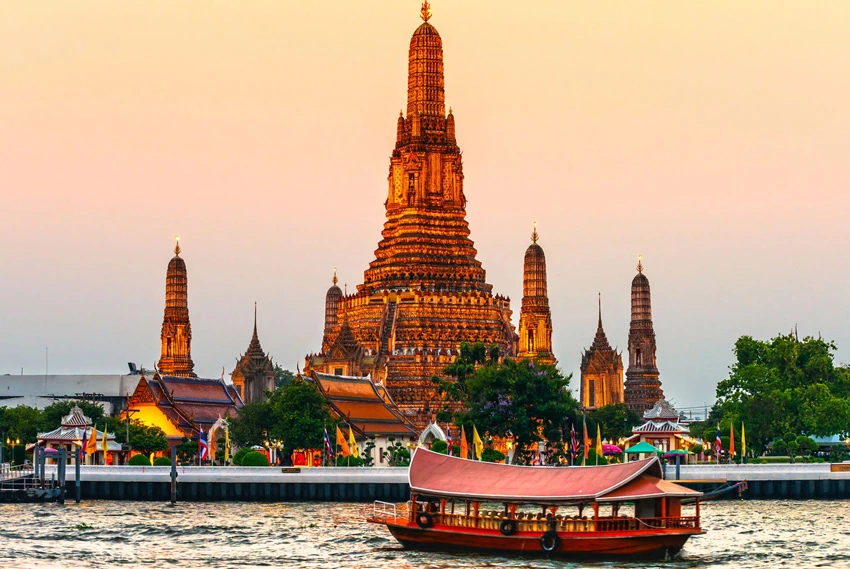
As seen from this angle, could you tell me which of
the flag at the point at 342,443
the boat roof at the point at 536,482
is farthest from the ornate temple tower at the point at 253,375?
the boat roof at the point at 536,482

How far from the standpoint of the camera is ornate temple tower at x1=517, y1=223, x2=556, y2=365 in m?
136

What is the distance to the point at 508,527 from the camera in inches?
2346

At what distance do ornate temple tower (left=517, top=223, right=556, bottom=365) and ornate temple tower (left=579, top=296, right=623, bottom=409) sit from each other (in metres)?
19.1

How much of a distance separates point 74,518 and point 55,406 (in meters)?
48.0

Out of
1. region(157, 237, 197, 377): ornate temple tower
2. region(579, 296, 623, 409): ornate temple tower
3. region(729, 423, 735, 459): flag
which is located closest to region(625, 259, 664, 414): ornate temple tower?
region(579, 296, 623, 409): ornate temple tower

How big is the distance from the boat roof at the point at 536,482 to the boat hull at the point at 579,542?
1231 mm

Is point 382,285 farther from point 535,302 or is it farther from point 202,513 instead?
point 202,513

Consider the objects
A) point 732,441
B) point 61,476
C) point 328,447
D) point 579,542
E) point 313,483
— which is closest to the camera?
point 579,542

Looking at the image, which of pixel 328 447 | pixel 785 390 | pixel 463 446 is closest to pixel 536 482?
pixel 463 446

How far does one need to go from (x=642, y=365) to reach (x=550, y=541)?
9821 cm

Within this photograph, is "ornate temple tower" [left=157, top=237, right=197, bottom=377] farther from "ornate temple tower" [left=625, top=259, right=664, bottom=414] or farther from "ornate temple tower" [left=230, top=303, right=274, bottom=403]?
"ornate temple tower" [left=625, top=259, right=664, bottom=414]

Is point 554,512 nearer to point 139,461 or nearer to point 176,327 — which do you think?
point 139,461

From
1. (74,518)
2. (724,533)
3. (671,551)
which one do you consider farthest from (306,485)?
(671,551)

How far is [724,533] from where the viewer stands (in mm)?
68750
